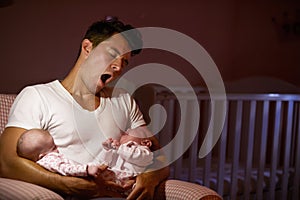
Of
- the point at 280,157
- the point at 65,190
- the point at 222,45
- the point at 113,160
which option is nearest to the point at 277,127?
the point at 280,157

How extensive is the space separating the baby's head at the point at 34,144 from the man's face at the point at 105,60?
262 millimetres

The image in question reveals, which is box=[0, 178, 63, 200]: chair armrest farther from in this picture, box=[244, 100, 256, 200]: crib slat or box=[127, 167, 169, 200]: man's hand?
box=[244, 100, 256, 200]: crib slat

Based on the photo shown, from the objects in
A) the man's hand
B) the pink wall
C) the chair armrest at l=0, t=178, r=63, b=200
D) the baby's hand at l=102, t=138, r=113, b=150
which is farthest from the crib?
the chair armrest at l=0, t=178, r=63, b=200

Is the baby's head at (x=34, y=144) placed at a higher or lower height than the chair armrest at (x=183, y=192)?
higher

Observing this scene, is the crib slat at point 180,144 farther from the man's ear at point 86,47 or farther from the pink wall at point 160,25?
the man's ear at point 86,47

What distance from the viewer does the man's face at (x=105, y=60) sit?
1.58m

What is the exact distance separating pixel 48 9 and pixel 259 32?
147 cm

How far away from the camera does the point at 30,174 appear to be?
1.44 m

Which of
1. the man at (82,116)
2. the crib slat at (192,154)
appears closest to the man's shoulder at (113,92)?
the man at (82,116)

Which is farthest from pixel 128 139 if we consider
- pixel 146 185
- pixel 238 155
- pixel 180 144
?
pixel 238 155

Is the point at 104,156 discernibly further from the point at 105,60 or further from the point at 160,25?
the point at 160,25

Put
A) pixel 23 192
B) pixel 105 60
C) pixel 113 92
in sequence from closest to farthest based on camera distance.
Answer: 1. pixel 23 192
2. pixel 105 60
3. pixel 113 92

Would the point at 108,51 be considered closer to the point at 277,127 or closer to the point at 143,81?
the point at 143,81

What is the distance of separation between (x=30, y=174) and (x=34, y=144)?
3.8 inches
